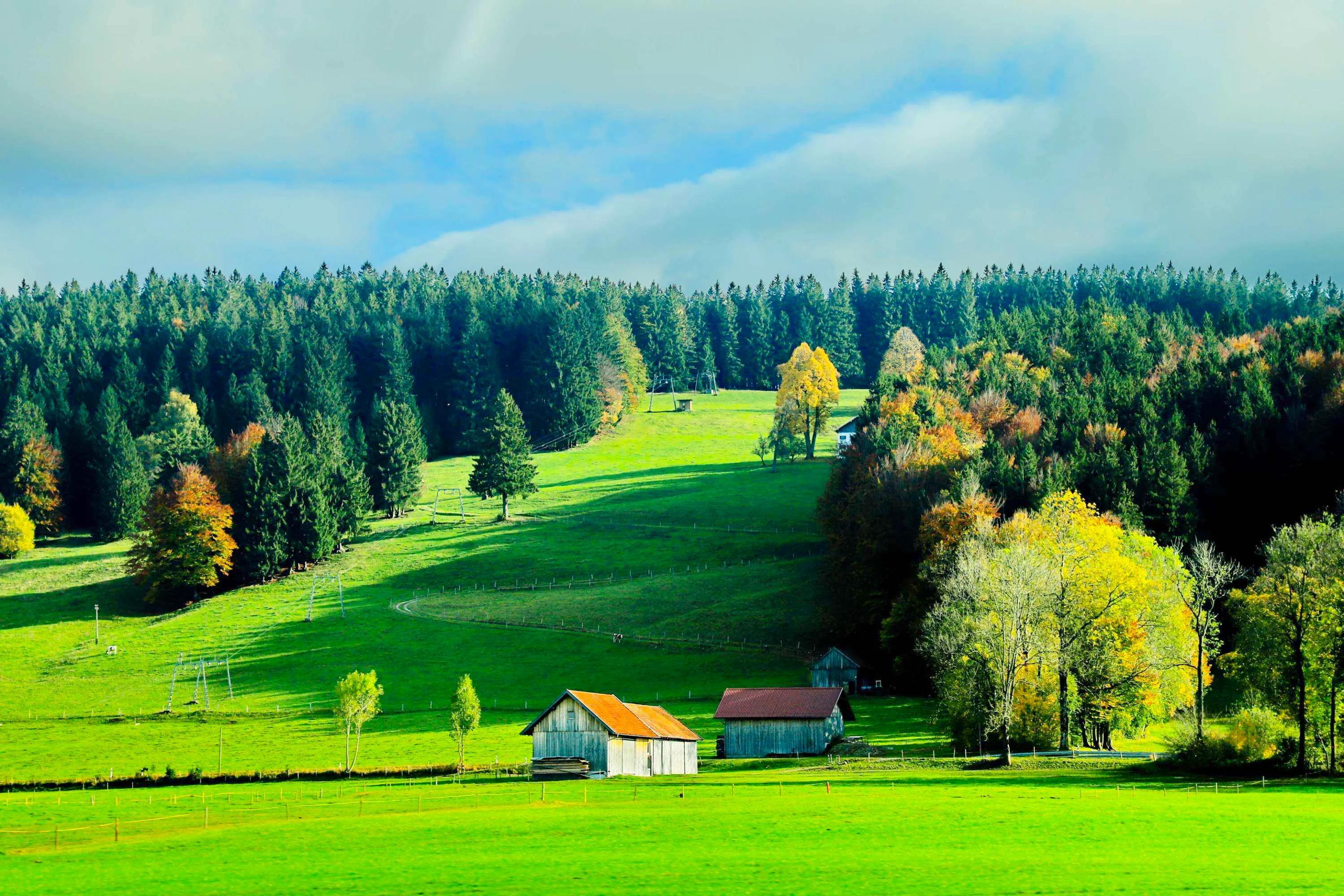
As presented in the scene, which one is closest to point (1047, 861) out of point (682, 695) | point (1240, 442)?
point (682, 695)

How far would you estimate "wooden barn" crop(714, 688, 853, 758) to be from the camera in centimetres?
7081

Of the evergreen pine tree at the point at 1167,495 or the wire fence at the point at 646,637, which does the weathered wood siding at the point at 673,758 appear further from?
the evergreen pine tree at the point at 1167,495

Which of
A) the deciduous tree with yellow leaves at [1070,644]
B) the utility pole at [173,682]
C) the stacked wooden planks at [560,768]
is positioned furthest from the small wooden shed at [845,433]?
the stacked wooden planks at [560,768]

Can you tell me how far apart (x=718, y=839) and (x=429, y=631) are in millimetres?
62751

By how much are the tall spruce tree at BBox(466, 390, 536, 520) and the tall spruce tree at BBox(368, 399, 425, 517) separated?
10.5 meters

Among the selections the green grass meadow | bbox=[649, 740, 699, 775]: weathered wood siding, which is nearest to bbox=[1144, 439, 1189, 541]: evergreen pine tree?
the green grass meadow

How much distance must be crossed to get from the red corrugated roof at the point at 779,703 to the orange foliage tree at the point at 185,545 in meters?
62.2

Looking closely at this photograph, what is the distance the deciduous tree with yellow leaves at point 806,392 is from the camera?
153375 millimetres

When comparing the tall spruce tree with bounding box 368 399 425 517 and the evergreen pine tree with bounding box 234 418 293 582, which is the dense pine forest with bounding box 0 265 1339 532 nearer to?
the tall spruce tree with bounding box 368 399 425 517

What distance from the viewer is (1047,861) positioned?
109 ft

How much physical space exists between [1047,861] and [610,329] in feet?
554

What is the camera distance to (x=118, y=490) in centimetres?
14025

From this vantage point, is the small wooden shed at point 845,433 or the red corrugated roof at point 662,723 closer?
the red corrugated roof at point 662,723

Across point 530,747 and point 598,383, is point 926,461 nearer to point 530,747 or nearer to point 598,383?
point 530,747
